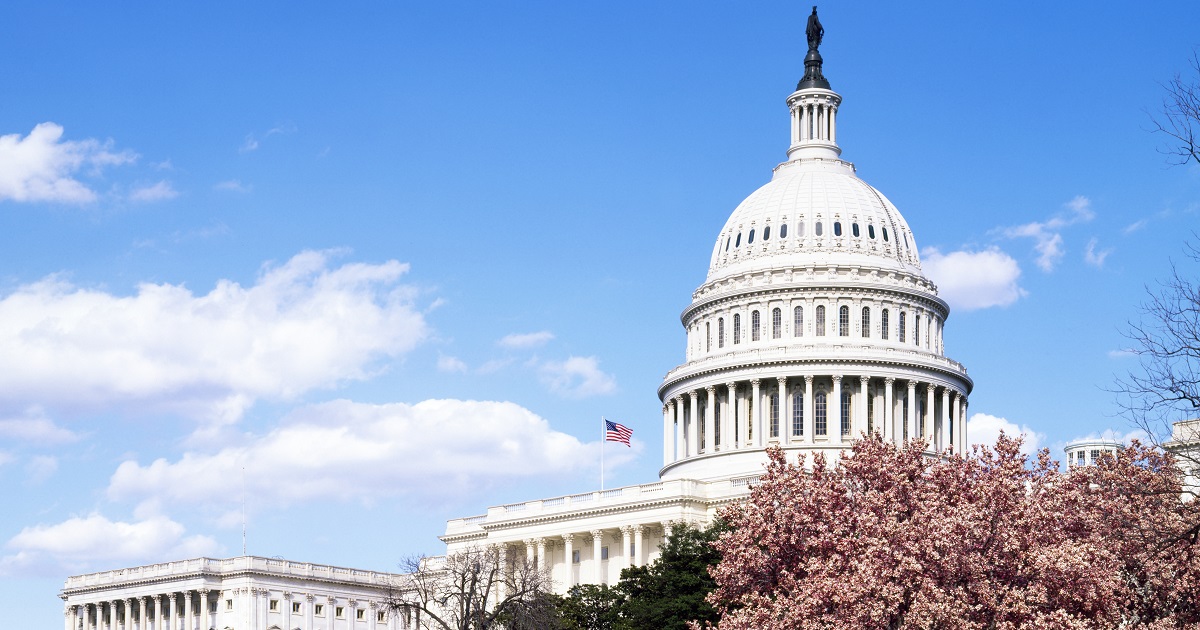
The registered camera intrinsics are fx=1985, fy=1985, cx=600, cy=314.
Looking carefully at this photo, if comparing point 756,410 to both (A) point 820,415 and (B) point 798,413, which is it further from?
(A) point 820,415

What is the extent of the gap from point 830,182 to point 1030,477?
3611 inches

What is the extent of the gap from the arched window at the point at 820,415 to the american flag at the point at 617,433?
1678 cm

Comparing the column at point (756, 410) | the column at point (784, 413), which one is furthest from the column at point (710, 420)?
the column at point (784, 413)

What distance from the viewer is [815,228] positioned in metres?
156

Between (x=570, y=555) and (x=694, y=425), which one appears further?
(x=694, y=425)

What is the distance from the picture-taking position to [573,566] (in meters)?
142

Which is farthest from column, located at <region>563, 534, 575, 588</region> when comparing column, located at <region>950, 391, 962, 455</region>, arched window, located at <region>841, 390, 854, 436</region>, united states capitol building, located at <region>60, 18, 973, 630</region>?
column, located at <region>950, 391, 962, 455</region>

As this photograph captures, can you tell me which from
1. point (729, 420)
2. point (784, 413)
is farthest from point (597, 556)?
point (784, 413)

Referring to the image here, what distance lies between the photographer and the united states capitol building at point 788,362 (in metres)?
141

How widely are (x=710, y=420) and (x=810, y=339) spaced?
33.6 ft

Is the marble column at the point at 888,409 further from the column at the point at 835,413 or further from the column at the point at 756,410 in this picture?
the column at the point at 756,410

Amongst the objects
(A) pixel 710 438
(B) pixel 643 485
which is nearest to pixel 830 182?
(A) pixel 710 438

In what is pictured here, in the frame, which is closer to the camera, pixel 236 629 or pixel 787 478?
pixel 787 478

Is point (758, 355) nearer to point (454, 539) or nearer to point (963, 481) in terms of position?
point (454, 539)
